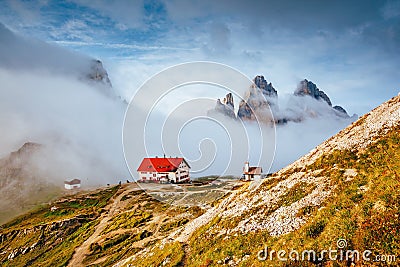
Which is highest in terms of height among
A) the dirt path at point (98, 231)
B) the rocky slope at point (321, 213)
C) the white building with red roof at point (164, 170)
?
the rocky slope at point (321, 213)

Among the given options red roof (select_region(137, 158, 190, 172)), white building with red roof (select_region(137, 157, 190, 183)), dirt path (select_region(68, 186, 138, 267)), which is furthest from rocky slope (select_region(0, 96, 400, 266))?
red roof (select_region(137, 158, 190, 172))

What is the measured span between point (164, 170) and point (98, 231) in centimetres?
4604

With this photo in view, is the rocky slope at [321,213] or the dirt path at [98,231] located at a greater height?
the rocky slope at [321,213]

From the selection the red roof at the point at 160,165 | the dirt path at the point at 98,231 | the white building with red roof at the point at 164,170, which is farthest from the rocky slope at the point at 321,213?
the red roof at the point at 160,165

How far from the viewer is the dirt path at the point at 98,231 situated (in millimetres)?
82650

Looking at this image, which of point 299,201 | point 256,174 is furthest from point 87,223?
point 299,201

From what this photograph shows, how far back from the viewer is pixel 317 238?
19594 millimetres

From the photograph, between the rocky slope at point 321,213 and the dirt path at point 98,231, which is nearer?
the rocky slope at point 321,213

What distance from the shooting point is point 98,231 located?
4013 inches

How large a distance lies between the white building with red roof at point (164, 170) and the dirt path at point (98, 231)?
1425cm

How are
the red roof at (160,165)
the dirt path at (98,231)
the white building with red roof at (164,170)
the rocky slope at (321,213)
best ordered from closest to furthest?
the rocky slope at (321,213), the dirt path at (98,231), the white building with red roof at (164,170), the red roof at (160,165)

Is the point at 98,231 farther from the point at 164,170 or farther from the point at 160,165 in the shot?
the point at 160,165

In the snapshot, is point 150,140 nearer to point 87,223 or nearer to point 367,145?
point 367,145

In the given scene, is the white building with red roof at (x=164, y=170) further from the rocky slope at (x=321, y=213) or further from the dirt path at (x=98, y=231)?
the rocky slope at (x=321, y=213)
